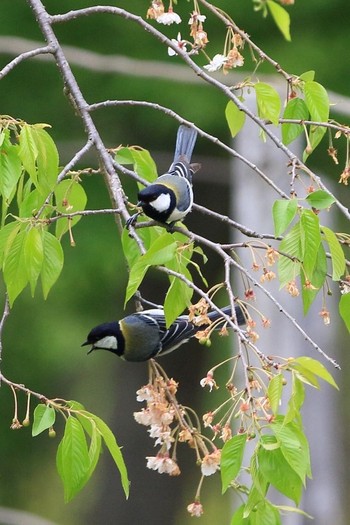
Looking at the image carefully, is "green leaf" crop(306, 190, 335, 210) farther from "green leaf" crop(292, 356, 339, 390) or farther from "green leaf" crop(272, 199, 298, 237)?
"green leaf" crop(292, 356, 339, 390)

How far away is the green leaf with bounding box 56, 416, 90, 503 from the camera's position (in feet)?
5.71

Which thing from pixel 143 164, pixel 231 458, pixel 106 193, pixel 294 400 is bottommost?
pixel 231 458

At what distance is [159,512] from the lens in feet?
26.0

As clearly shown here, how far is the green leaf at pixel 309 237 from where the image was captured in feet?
5.61

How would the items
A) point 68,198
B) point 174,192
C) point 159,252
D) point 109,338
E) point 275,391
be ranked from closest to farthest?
1. point 275,391
2. point 159,252
3. point 68,198
4. point 174,192
5. point 109,338

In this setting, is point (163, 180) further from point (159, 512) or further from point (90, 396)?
point (90, 396)

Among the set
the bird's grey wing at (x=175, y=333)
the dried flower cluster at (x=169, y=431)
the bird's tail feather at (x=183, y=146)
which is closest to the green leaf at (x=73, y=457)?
the dried flower cluster at (x=169, y=431)

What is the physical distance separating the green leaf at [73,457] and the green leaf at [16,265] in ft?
0.89

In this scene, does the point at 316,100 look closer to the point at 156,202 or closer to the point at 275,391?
the point at 156,202

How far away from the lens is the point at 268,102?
76.6 inches

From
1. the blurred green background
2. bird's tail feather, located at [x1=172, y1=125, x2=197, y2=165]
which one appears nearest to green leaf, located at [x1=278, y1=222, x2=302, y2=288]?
bird's tail feather, located at [x1=172, y1=125, x2=197, y2=165]

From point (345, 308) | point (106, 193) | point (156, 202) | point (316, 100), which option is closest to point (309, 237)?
point (345, 308)

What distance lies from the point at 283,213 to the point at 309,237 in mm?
59

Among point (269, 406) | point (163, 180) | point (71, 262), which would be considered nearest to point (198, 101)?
point (71, 262)
